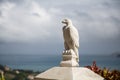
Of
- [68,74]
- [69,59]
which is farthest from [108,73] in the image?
[68,74]

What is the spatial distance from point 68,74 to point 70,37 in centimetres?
90

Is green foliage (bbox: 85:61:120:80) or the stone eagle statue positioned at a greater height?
the stone eagle statue

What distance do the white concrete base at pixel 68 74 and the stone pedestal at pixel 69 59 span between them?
12 centimetres

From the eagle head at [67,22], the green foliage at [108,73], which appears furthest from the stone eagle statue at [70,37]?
the green foliage at [108,73]

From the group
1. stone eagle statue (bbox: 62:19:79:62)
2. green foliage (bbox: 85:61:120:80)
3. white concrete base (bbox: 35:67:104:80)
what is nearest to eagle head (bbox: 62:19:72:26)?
stone eagle statue (bbox: 62:19:79:62)

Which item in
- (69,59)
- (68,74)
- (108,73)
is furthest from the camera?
(108,73)

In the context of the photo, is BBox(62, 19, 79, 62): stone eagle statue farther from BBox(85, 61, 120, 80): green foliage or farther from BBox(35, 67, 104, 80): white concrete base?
BBox(85, 61, 120, 80): green foliage

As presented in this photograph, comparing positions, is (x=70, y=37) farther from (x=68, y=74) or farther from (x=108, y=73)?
(x=108, y=73)

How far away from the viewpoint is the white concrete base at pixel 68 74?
659 centimetres

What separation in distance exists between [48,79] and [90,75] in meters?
0.89

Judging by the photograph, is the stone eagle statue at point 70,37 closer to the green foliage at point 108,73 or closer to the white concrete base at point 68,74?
the white concrete base at point 68,74

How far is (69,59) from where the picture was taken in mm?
7078

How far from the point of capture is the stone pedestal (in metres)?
6.95

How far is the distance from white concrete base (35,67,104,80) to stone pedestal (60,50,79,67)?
12 cm
